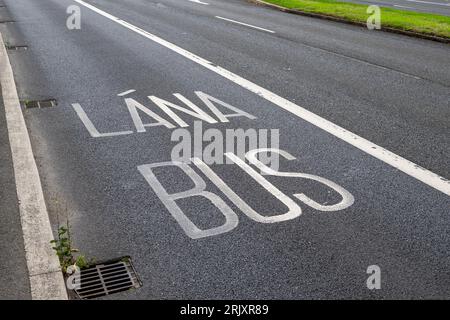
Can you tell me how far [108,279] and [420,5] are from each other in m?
25.8

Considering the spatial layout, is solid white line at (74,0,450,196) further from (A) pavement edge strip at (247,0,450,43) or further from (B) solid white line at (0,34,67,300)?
(A) pavement edge strip at (247,0,450,43)

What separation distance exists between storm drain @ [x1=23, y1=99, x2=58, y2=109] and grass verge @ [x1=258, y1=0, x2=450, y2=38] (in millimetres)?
11392

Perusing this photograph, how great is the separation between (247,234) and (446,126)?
4384mm

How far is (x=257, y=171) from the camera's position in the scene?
661cm

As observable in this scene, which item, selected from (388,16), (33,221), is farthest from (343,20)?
(33,221)

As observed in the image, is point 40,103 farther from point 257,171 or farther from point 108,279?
point 108,279

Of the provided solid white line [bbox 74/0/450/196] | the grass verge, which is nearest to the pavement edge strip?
the grass verge

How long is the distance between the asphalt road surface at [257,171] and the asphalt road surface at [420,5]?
1180 centimetres

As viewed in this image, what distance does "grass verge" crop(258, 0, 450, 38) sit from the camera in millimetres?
17094

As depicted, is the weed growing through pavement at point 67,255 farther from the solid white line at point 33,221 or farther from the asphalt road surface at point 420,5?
the asphalt road surface at point 420,5

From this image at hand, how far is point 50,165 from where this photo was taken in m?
6.89

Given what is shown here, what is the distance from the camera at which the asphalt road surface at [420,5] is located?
2436 cm

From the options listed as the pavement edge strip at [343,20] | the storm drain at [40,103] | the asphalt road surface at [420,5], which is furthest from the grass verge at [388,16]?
the storm drain at [40,103]

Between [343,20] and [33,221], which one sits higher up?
[343,20]
